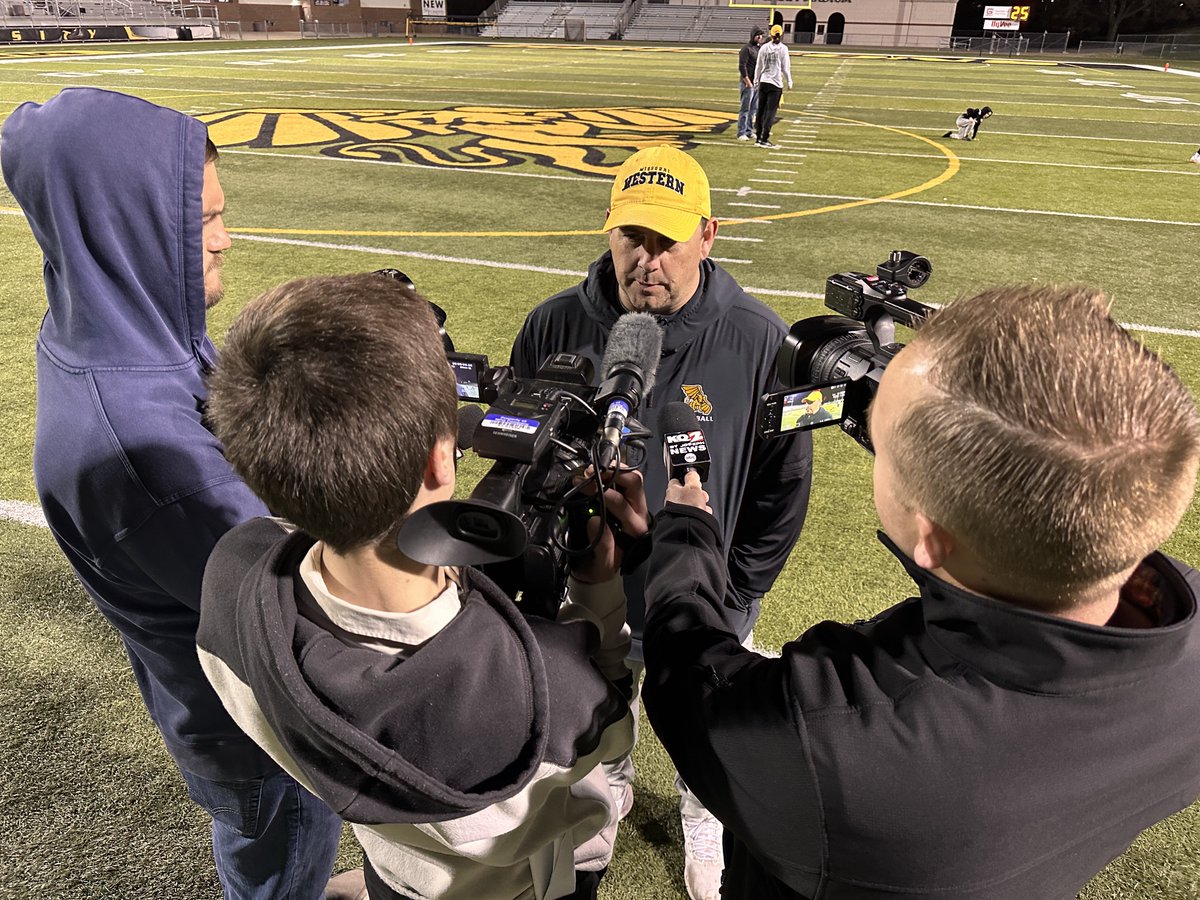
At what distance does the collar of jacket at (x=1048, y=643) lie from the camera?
35.0 inches

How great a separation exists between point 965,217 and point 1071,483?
8882mm

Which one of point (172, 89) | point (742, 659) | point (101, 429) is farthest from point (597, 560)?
point (172, 89)

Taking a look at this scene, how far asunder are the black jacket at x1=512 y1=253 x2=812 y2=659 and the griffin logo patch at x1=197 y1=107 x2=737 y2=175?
821 centimetres

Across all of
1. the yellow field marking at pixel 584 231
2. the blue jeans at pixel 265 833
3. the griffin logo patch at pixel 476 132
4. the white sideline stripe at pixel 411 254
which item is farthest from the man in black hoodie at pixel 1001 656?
the griffin logo patch at pixel 476 132

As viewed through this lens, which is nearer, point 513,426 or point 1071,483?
point 1071,483

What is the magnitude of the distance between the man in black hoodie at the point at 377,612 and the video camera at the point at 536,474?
3.1 inches

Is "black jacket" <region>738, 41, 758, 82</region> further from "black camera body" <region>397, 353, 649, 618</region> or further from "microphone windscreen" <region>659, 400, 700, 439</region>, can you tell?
"black camera body" <region>397, 353, 649, 618</region>

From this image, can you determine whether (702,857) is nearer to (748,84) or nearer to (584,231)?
(584,231)

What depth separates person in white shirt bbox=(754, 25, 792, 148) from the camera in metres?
11.6

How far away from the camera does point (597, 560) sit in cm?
129

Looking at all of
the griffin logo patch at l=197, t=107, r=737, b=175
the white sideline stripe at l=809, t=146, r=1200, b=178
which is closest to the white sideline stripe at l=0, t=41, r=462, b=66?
the griffin logo patch at l=197, t=107, r=737, b=175

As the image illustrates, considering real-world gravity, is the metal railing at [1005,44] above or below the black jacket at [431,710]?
above

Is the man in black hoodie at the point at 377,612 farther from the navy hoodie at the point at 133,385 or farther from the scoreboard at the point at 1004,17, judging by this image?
the scoreboard at the point at 1004,17

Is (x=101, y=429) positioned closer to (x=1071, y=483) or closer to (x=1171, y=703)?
(x=1071, y=483)
